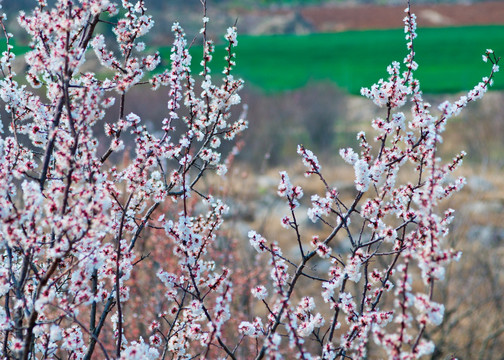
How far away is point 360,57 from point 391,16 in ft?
8.55

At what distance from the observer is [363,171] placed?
2.72 metres

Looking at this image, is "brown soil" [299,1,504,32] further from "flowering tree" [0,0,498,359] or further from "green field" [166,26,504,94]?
"flowering tree" [0,0,498,359]

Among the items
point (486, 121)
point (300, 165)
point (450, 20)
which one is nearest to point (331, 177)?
point (300, 165)

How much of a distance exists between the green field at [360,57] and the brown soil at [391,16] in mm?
446

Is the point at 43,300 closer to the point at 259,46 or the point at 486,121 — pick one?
the point at 486,121

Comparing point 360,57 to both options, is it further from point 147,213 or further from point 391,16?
point 147,213

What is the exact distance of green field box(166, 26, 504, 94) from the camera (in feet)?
83.8

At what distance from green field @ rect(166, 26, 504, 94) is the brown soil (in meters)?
0.45

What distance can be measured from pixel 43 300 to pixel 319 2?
3111 cm

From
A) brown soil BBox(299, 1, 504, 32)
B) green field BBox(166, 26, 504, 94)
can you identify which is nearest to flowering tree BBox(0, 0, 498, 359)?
green field BBox(166, 26, 504, 94)

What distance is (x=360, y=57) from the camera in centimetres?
2838

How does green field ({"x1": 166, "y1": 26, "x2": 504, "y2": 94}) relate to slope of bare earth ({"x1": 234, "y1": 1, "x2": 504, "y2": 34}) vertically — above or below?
below

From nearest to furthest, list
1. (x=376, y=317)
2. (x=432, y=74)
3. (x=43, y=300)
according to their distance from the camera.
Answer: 1. (x=43, y=300)
2. (x=376, y=317)
3. (x=432, y=74)

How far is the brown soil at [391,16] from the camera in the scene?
27422mm
